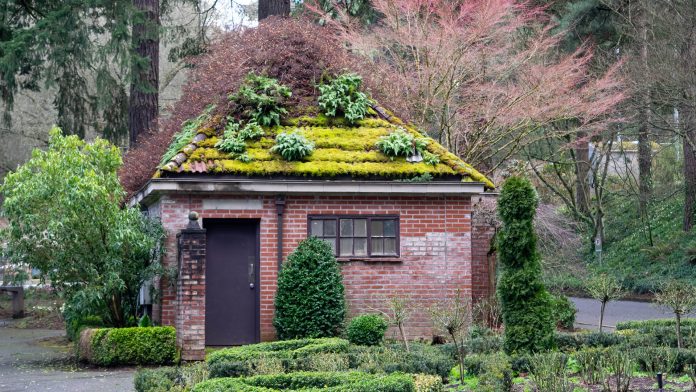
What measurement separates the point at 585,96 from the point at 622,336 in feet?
36.1

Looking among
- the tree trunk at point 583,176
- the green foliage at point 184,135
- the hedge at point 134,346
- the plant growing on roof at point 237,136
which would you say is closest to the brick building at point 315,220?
the plant growing on roof at point 237,136

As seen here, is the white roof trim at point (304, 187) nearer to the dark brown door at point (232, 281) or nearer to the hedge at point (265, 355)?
the dark brown door at point (232, 281)

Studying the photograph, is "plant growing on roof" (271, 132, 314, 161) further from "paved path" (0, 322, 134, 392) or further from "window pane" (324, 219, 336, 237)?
"paved path" (0, 322, 134, 392)

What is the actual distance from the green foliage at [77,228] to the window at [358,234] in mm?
2877

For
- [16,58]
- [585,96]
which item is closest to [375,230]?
[585,96]

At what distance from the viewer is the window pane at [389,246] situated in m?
17.1

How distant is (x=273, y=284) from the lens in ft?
54.7

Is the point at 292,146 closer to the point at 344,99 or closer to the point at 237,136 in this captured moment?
the point at 237,136

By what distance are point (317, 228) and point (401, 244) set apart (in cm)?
153

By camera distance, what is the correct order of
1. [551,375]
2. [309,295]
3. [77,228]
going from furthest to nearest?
[309,295] → [77,228] → [551,375]

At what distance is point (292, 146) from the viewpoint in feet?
54.8

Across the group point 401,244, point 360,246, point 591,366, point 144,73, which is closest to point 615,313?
point 401,244

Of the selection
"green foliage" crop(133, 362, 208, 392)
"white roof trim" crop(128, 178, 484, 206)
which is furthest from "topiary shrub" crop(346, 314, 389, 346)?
"green foliage" crop(133, 362, 208, 392)

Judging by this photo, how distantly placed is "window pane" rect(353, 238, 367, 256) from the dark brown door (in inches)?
69.4
